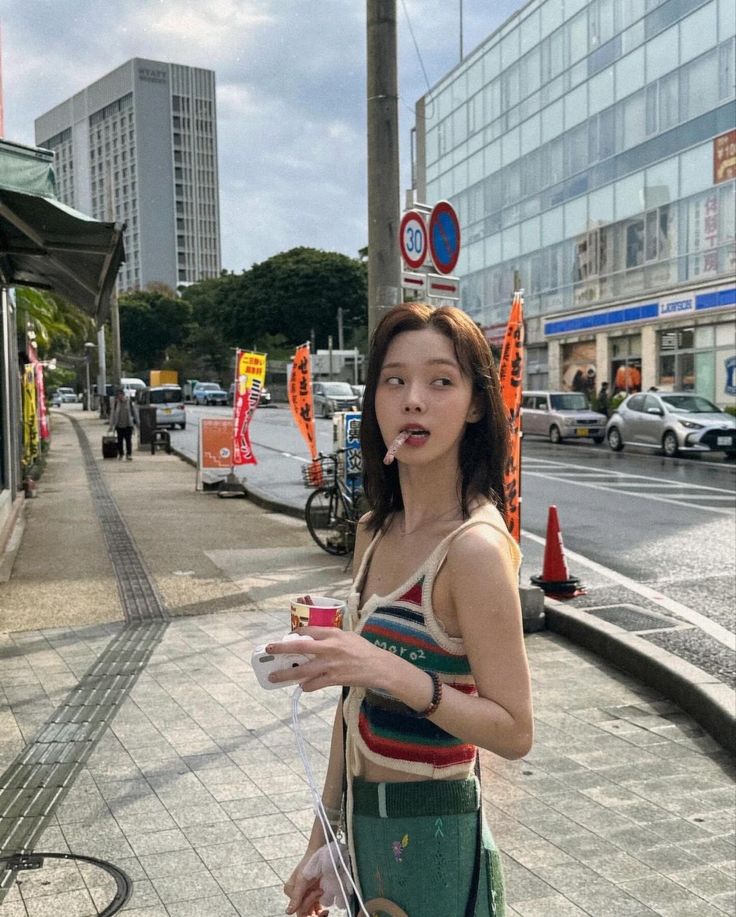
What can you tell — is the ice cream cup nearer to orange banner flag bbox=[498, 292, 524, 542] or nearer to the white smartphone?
the white smartphone

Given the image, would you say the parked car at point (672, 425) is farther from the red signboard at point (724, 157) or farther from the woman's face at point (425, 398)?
the woman's face at point (425, 398)

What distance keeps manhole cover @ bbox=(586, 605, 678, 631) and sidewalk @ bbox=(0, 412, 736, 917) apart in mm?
614

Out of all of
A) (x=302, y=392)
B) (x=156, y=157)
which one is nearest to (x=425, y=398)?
(x=302, y=392)

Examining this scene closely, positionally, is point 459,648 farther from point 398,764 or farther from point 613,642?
point 613,642

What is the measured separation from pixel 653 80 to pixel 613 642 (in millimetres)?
29302

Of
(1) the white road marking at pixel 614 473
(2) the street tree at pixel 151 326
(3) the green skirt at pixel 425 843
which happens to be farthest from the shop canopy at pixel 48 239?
(2) the street tree at pixel 151 326

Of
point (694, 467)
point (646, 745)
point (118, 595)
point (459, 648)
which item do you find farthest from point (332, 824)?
point (694, 467)

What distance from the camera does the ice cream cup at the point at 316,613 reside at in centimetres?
153

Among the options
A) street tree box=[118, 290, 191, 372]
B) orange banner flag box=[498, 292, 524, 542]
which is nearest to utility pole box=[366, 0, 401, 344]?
orange banner flag box=[498, 292, 524, 542]

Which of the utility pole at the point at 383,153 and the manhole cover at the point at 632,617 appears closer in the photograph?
→ the manhole cover at the point at 632,617

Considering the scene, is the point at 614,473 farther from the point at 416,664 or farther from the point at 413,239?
the point at 416,664

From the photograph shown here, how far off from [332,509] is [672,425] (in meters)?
13.9

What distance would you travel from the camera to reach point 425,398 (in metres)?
1.72

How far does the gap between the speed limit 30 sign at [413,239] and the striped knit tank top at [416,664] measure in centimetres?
727
